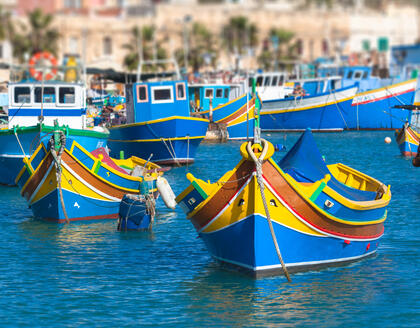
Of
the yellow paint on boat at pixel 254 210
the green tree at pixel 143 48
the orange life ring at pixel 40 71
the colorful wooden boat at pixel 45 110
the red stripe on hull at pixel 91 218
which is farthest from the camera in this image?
the green tree at pixel 143 48

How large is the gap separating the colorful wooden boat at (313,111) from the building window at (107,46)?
7334cm

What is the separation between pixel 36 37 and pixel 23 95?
80141 millimetres

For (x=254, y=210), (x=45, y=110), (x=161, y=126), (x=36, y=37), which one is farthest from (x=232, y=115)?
(x=36, y=37)

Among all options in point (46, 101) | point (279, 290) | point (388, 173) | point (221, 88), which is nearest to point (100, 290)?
point (279, 290)

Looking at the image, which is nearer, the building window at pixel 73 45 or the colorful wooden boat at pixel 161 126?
the colorful wooden boat at pixel 161 126

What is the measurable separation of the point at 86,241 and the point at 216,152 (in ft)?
83.6

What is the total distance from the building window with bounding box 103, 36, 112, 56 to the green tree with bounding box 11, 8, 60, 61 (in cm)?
1531

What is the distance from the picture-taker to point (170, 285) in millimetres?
21188

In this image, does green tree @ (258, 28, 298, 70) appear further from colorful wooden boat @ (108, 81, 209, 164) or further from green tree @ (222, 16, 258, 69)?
colorful wooden boat @ (108, 81, 209, 164)

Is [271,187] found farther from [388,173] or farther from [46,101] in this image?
[388,173]

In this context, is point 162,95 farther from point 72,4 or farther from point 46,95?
point 72,4

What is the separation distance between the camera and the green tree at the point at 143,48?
111 metres

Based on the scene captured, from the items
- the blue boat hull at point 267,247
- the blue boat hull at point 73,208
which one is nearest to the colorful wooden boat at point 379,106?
the blue boat hull at point 73,208

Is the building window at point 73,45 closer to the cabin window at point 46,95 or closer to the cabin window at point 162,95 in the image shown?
the cabin window at point 162,95
